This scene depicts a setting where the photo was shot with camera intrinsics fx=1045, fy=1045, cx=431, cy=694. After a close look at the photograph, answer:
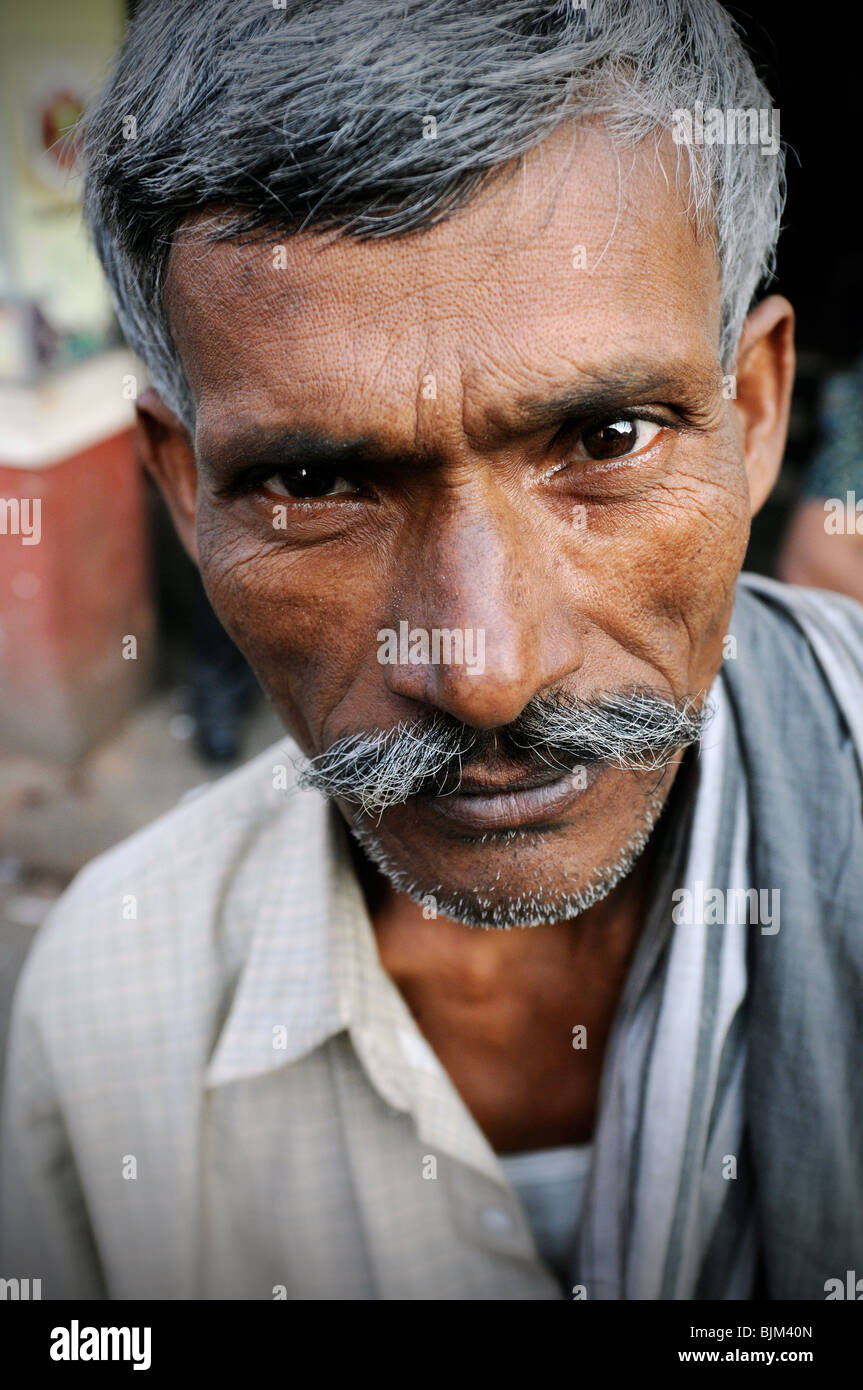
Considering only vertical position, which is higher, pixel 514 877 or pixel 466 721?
pixel 466 721

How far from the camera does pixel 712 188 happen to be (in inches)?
47.0

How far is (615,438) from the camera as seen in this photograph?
1.18 metres

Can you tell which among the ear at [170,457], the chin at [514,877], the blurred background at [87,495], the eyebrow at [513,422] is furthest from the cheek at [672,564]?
the blurred background at [87,495]

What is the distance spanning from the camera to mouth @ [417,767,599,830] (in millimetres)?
1229

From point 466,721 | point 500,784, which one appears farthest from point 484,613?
point 500,784

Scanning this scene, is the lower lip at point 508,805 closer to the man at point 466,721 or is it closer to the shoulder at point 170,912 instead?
the man at point 466,721

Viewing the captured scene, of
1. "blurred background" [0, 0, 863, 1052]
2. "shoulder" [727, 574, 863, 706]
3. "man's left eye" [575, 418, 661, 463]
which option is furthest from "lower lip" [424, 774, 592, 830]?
"blurred background" [0, 0, 863, 1052]

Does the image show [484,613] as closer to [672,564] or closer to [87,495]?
[672,564]

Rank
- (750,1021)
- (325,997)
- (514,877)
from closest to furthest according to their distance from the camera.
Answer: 1. (514,877)
2. (750,1021)
3. (325,997)

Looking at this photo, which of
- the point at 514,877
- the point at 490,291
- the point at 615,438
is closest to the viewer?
the point at 490,291

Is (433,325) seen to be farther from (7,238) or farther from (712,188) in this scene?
(7,238)

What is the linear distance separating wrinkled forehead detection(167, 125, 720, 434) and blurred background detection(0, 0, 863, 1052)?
2.79 metres

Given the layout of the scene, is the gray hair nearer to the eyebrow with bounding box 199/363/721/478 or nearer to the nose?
the eyebrow with bounding box 199/363/721/478

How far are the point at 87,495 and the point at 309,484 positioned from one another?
3.63 m
